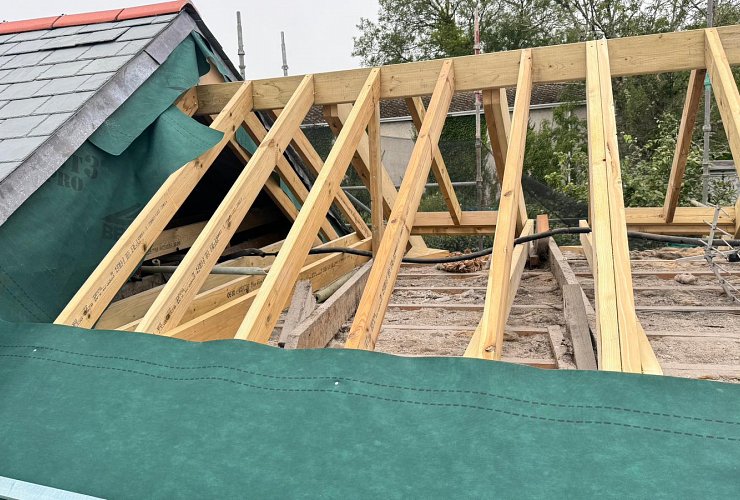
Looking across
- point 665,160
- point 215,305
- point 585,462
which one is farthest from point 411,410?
point 665,160

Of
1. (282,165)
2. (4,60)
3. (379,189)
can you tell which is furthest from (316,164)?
(4,60)

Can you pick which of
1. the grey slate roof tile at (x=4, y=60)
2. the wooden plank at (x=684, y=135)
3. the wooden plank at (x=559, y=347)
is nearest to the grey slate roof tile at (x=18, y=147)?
the grey slate roof tile at (x=4, y=60)

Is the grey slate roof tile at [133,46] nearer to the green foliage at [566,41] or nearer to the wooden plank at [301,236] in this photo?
the wooden plank at [301,236]

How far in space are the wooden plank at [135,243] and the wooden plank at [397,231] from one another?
1.08m

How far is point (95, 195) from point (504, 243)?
220 centimetres

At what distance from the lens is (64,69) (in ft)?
10.8

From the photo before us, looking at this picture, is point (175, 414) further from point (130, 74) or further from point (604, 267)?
point (130, 74)

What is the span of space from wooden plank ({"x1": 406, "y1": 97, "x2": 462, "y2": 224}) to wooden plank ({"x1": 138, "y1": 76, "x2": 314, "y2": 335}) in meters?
0.92

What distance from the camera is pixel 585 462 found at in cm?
121

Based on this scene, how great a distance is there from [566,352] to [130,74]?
9.48ft

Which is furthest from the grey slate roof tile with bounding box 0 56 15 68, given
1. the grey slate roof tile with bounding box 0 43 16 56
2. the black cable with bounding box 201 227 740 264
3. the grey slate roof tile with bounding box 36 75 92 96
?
the black cable with bounding box 201 227 740 264

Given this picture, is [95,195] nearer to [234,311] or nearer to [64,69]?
[64,69]

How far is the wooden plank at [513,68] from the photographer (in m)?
3.01

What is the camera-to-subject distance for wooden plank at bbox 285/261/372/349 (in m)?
3.08
